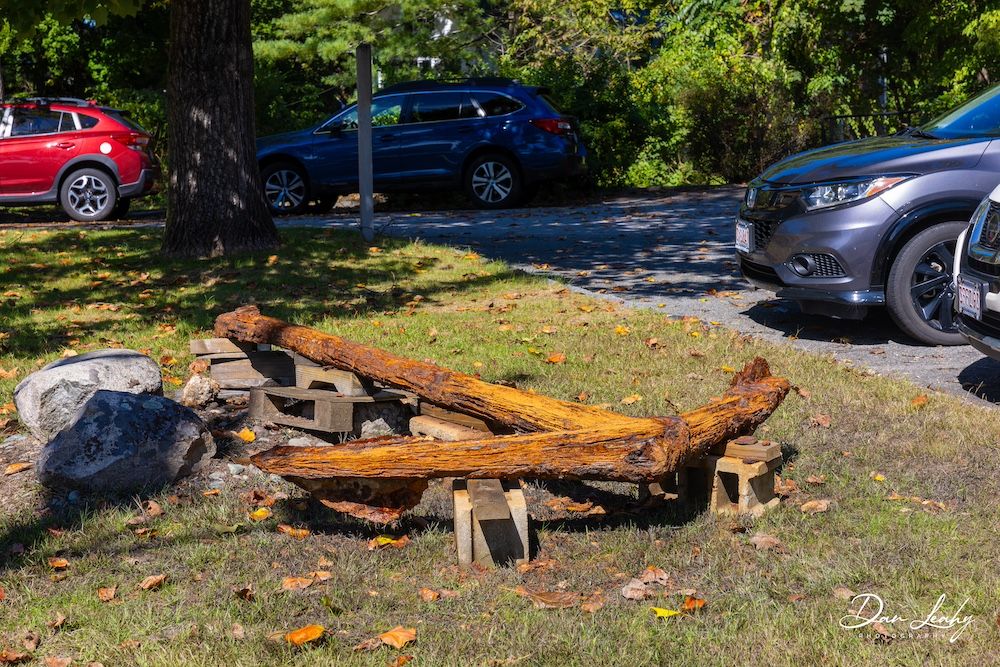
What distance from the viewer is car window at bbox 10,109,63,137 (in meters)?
15.9

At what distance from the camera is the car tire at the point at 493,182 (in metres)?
16.7

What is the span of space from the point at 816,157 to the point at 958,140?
0.90 m

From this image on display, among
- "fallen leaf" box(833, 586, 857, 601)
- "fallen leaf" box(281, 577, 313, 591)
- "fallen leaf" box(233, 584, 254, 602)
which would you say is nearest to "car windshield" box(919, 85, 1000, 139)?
"fallen leaf" box(833, 586, 857, 601)

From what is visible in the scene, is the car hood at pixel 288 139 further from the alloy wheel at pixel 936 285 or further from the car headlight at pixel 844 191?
the alloy wheel at pixel 936 285

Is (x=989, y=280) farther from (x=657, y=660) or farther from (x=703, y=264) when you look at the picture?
(x=703, y=264)

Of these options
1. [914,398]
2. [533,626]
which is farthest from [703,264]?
[533,626]

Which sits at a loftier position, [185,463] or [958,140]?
[958,140]

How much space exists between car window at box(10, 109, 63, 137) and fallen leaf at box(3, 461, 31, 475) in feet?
38.6

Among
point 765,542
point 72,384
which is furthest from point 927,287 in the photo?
point 72,384

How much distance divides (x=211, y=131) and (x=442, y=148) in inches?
243

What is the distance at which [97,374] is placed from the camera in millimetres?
5598

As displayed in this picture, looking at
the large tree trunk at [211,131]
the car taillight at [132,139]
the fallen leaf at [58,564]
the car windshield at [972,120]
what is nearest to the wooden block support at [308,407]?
the fallen leaf at [58,564]

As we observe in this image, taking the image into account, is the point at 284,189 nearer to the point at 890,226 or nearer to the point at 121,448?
the point at 890,226

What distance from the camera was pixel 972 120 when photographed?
770 centimetres
